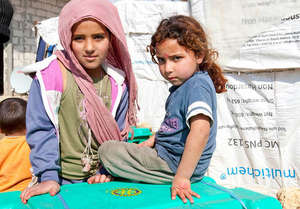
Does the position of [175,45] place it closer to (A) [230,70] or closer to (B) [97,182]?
(B) [97,182]

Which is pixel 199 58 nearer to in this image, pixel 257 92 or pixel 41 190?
pixel 41 190

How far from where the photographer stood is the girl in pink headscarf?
135 centimetres

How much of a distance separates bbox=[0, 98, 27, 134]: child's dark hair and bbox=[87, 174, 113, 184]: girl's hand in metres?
0.92

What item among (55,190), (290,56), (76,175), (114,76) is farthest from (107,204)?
(290,56)

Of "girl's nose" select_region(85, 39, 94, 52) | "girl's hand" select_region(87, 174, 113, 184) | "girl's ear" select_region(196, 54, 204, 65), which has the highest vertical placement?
"girl's nose" select_region(85, 39, 94, 52)

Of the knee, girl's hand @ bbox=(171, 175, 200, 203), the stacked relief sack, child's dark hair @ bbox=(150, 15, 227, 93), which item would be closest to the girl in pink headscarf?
the knee

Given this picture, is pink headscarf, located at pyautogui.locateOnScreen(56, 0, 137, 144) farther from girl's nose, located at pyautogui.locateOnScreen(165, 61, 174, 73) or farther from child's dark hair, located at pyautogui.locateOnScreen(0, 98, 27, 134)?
child's dark hair, located at pyautogui.locateOnScreen(0, 98, 27, 134)

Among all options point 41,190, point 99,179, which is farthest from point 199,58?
point 41,190

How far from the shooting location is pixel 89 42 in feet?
4.68

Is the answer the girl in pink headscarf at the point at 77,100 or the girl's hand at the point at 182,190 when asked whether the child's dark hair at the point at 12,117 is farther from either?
the girl's hand at the point at 182,190

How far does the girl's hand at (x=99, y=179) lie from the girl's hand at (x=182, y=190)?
1.20ft

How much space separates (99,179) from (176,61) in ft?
2.14

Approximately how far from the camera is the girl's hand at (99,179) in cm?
143

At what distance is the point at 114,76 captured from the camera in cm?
162
